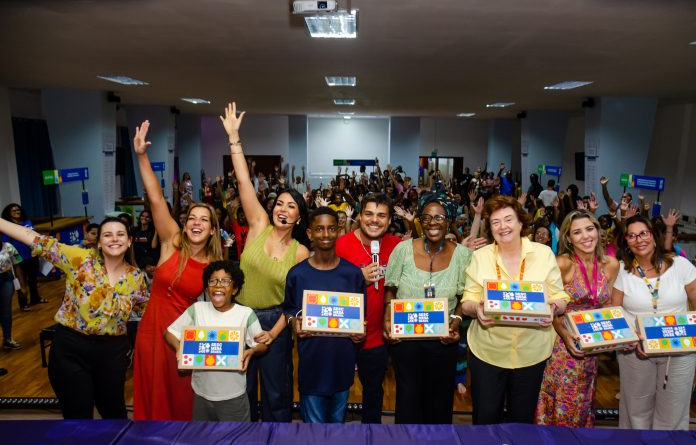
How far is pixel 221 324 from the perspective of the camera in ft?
7.77

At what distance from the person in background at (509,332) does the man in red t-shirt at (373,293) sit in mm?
476

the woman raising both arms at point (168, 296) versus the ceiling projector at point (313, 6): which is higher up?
the ceiling projector at point (313, 6)

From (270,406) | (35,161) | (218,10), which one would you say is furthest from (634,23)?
(35,161)

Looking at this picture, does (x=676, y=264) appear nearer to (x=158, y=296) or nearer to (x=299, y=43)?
(x=158, y=296)

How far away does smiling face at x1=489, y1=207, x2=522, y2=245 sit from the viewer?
243 cm

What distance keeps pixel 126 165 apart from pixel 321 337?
1431 cm

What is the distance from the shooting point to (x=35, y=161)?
10133mm

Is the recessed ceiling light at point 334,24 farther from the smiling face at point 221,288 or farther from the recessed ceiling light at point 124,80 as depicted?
the recessed ceiling light at point 124,80

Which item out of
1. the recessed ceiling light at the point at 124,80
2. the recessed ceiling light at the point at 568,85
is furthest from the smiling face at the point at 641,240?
the recessed ceiling light at the point at 124,80

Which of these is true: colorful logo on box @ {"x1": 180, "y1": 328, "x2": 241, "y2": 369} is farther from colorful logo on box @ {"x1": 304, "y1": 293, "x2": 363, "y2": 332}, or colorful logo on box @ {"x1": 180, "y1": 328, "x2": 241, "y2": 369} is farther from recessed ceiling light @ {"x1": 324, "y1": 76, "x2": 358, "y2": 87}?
recessed ceiling light @ {"x1": 324, "y1": 76, "x2": 358, "y2": 87}

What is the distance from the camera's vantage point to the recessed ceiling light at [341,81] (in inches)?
278

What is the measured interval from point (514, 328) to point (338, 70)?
4755 mm

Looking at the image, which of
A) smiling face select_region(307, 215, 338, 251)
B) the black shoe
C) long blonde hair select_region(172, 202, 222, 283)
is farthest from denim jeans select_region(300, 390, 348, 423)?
the black shoe

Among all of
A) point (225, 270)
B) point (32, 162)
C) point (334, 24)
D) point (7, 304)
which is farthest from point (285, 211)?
point (32, 162)
